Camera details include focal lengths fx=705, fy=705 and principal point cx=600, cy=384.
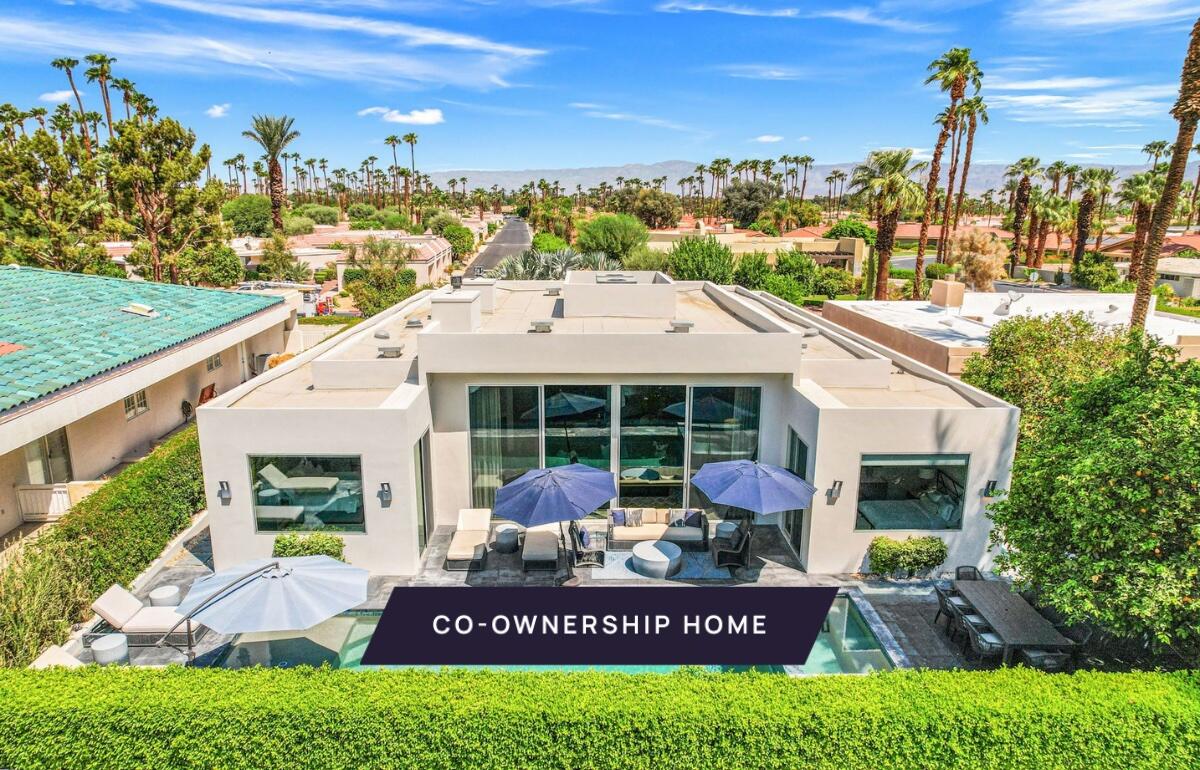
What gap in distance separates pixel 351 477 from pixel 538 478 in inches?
142

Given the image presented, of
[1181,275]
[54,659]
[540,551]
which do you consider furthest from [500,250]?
[54,659]

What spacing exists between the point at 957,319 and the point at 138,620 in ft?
92.8

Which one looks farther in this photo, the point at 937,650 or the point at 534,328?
the point at 534,328

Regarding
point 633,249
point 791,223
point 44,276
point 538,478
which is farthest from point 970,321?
point 791,223

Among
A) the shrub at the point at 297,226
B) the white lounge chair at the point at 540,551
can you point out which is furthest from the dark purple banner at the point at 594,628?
the shrub at the point at 297,226

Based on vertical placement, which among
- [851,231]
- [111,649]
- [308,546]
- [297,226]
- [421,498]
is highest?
[851,231]

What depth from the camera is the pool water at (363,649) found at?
998 cm

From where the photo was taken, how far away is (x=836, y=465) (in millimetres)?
13578

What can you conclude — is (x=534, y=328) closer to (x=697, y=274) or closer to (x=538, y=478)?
(x=538, y=478)

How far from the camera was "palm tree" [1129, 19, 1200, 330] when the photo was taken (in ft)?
58.1

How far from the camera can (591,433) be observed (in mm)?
15750

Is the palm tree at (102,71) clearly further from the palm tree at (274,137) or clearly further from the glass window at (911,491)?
the glass window at (911,491)

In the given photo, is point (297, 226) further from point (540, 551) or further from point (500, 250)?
point (540, 551)

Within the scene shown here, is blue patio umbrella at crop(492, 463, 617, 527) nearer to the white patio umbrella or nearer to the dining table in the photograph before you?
the white patio umbrella
